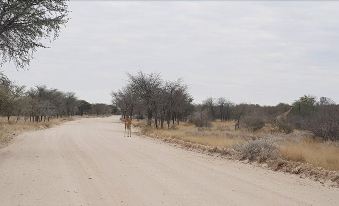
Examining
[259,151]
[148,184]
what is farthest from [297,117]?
[148,184]

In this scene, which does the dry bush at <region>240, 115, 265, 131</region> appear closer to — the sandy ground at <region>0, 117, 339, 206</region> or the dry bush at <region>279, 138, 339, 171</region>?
the dry bush at <region>279, 138, 339, 171</region>

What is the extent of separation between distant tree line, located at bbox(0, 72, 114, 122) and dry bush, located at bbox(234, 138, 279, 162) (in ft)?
49.2

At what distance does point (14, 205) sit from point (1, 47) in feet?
49.3

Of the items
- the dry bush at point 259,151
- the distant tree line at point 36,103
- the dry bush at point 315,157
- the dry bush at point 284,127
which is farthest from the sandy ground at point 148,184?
the dry bush at point 284,127

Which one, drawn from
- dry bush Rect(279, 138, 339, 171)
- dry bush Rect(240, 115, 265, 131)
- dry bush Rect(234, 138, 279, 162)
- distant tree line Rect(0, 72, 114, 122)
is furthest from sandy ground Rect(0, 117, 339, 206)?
dry bush Rect(240, 115, 265, 131)

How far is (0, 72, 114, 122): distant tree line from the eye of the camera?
5389 cm

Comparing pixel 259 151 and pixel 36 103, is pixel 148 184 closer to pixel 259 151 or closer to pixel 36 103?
pixel 259 151

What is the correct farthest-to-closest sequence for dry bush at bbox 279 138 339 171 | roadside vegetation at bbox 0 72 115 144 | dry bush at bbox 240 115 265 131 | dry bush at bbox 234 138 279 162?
dry bush at bbox 240 115 265 131, roadside vegetation at bbox 0 72 115 144, dry bush at bbox 234 138 279 162, dry bush at bbox 279 138 339 171

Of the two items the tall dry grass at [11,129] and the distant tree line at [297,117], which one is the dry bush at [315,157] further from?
the tall dry grass at [11,129]

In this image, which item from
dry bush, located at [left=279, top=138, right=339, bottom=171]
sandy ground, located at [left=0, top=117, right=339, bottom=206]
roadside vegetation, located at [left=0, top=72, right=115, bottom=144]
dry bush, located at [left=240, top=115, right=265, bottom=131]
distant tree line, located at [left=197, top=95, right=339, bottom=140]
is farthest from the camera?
dry bush, located at [left=240, top=115, right=265, bottom=131]

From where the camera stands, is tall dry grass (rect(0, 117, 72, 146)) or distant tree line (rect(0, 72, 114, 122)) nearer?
tall dry grass (rect(0, 117, 72, 146))

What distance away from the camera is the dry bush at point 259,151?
20.0m

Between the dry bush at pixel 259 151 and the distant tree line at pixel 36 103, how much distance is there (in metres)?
15.0

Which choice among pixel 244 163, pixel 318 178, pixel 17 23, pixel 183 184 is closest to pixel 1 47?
pixel 17 23
